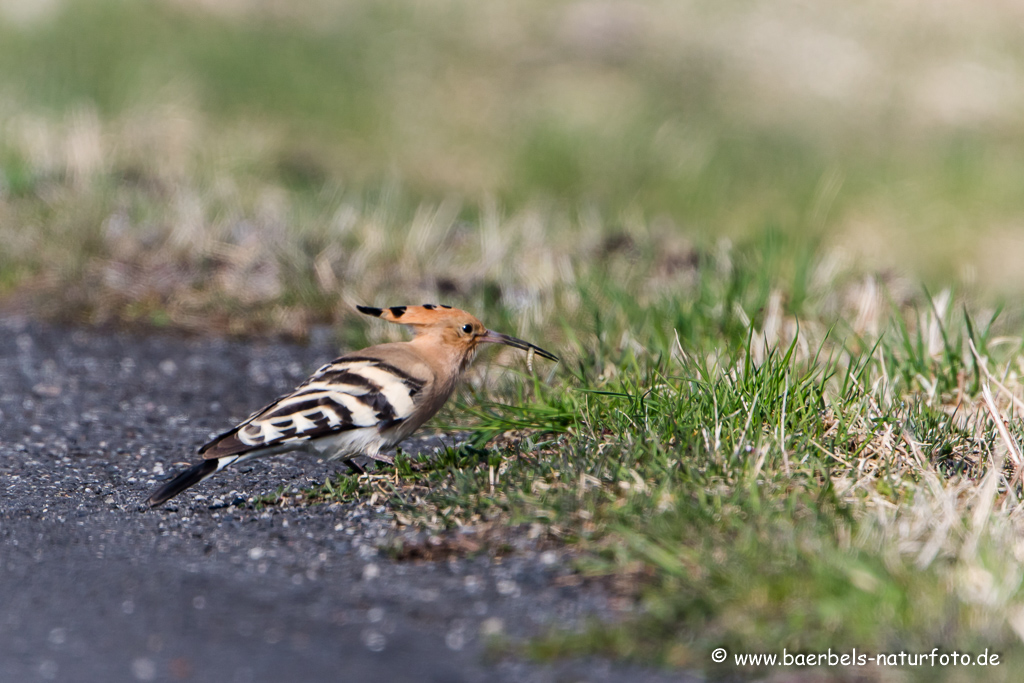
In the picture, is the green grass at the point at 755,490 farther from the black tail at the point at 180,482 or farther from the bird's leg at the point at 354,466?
the black tail at the point at 180,482

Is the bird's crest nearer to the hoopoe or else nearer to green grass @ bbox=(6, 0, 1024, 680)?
the hoopoe

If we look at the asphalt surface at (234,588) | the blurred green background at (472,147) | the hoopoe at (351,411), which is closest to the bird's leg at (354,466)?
the hoopoe at (351,411)

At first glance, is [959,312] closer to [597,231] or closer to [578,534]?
[597,231]

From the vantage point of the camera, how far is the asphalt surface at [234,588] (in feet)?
8.74

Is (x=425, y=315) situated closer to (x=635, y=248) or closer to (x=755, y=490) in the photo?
(x=755, y=490)

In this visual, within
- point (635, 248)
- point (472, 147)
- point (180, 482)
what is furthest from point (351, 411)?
point (472, 147)

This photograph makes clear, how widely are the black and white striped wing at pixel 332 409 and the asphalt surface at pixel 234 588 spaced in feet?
0.73

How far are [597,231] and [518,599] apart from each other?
15.6 ft

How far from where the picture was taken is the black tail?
3.64 m

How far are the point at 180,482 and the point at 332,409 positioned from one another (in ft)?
1.76

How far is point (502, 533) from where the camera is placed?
3.36 meters

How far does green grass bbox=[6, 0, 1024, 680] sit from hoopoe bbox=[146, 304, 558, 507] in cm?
17

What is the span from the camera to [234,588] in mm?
3070

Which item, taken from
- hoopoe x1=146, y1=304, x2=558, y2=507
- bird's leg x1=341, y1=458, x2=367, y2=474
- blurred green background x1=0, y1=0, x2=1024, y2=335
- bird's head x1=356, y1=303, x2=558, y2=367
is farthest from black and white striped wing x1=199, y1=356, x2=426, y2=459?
blurred green background x1=0, y1=0, x2=1024, y2=335
